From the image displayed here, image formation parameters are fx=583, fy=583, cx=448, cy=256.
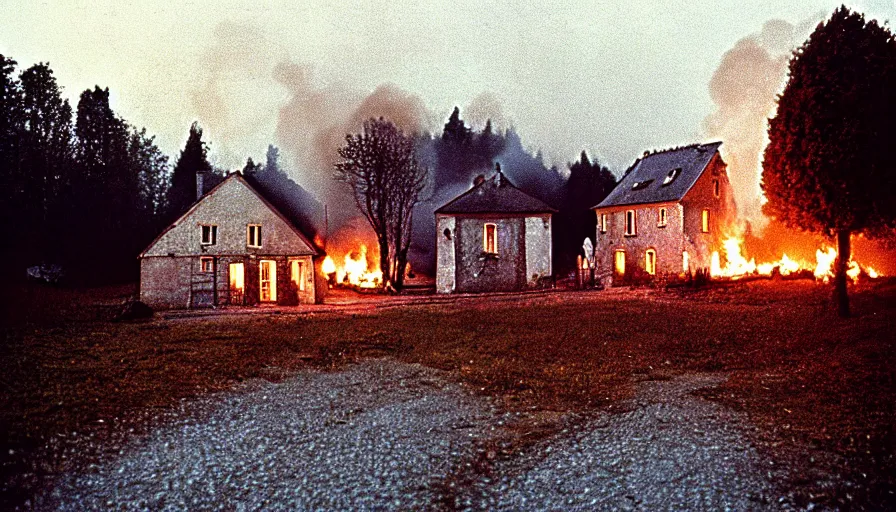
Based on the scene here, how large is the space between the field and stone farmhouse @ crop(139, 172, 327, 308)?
358 cm

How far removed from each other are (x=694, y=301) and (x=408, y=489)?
22756 mm

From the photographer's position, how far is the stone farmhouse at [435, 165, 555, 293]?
39.9 metres

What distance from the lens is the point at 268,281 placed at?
33438 millimetres

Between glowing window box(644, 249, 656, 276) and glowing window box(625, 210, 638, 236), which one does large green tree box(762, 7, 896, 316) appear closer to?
glowing window box(644, 249, 656, 276)

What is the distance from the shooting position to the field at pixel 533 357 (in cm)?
941

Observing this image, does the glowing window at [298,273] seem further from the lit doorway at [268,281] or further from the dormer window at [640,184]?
the dormer window at [640,184]

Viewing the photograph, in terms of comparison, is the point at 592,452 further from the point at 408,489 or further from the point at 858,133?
the point at 858,133

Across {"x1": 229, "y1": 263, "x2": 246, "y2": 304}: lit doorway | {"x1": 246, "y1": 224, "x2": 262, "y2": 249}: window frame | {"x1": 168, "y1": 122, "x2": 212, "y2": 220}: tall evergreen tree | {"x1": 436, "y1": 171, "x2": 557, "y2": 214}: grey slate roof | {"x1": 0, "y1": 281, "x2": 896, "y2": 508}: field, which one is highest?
{"x1": 168, "y1": 122, "x2": 212, "y2": 220}: tall evergreen tree

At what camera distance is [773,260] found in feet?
140

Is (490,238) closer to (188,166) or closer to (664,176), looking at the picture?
(664,176)

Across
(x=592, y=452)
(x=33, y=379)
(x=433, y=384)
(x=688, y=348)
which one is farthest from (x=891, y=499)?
(x=33, y=379)

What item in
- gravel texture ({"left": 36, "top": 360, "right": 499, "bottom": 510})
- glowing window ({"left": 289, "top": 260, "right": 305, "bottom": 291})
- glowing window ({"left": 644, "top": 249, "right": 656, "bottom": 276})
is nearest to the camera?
gravel texture ({"left": 36, "top": 360, "right": 499, "bottom": 510})

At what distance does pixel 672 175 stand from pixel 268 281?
29.3 m

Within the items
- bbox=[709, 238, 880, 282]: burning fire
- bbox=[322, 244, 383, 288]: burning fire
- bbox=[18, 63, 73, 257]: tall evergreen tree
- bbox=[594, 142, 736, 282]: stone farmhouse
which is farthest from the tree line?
bbox=[709, 238, 880, 282]: burning fire
